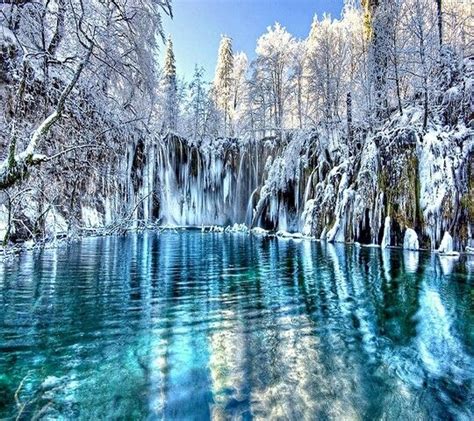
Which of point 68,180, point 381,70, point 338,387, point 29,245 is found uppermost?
point 381,70

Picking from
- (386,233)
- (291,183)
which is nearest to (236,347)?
(386,233)

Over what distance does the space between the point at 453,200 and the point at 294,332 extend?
9760mm

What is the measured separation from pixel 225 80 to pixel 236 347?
41663 millimetres

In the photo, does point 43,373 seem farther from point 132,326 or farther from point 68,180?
point 68,180

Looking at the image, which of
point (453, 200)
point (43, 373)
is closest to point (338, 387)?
point (43, 373)

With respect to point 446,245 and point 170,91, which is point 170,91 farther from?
point 446,245

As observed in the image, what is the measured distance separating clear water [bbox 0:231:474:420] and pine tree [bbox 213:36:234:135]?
36.3 m

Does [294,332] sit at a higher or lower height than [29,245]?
lower

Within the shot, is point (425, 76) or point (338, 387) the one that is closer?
point (338, 387)

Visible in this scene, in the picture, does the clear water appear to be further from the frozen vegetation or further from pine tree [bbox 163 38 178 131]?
pine tree [bbox 163 38 178 131]

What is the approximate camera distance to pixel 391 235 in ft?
43.5

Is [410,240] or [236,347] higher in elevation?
[410,240]

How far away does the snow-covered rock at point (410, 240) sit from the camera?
484 inches

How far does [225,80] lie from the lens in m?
41.6
